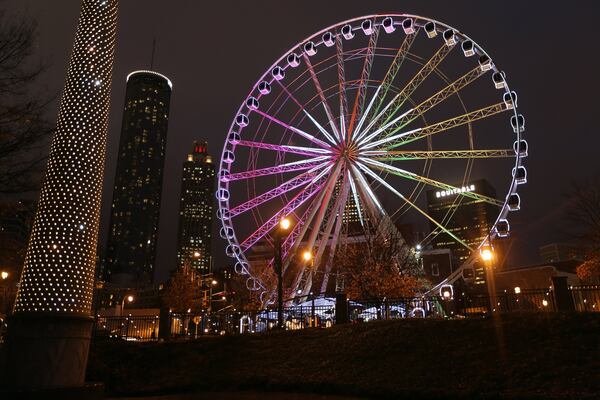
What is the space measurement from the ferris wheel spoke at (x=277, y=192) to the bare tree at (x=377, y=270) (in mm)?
5735

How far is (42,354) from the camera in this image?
1090cm

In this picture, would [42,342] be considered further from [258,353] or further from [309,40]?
[309,40]

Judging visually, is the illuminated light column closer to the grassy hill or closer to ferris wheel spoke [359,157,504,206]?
the grassy hill

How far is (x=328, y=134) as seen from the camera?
30391 millimetres

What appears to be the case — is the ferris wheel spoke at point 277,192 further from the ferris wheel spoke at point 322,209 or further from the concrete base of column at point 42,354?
the concrete base of column at point 42,354

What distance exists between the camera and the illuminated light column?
1095 cm

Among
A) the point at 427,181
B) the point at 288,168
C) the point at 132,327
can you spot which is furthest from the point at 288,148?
the point at 132,327

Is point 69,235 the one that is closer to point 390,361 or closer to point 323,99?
point 390,361

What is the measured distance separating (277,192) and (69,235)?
20.6 m

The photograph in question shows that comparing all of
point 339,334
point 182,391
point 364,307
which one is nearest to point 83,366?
point 182,391

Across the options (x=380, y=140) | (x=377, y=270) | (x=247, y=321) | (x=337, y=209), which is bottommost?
(x=247, y=321)

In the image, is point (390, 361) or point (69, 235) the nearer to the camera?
point (69, 235)

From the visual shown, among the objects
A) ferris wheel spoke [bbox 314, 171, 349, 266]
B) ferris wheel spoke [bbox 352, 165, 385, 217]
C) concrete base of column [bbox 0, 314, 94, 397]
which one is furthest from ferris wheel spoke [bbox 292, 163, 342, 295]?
concrete base of column [bbox 0, 314, 94, 397]

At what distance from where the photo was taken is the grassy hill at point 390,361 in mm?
11195
